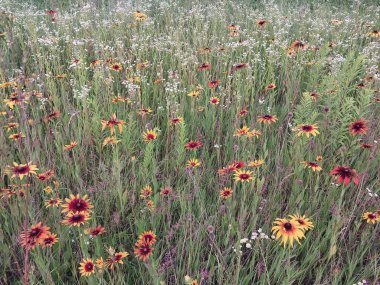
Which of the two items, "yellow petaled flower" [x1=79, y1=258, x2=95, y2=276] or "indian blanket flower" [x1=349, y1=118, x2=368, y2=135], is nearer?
"yellow petaled flower" [x1=79, y1=258, x2=95, y2=276]

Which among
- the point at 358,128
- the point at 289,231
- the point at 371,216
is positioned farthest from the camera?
the point at 358,128

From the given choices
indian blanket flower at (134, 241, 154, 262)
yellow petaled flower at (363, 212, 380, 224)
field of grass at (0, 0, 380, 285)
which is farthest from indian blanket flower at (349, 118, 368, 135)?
indian blanket flower at (134, 241, 154, 262)

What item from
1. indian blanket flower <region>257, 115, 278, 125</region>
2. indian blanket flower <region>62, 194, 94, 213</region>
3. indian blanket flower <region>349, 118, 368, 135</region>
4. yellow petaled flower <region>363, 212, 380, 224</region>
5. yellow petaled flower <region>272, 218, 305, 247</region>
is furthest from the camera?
indian blanket flower <region>257, 115, 278, 125</region>

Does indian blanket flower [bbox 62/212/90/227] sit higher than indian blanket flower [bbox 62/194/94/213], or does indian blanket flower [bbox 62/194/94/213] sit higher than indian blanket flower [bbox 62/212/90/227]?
indian blanket flower [bbox 62/194/94/213]

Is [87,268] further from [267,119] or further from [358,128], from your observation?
[358,128]

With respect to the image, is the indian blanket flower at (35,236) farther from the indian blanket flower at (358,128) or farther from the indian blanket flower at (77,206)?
the indian blanket flower at (358,128)

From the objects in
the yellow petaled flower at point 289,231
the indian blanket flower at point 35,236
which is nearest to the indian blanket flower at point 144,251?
the indian blanket flower at point 35,236

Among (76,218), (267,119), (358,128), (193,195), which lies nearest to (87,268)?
(76,218)

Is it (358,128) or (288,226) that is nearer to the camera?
(288,226)

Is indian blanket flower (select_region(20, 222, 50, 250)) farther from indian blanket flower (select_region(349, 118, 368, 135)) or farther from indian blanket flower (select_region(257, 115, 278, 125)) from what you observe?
indian blanket flower (select_region(349, 118, 368, 135))

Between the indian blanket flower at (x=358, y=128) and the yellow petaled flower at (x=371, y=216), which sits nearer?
the yellow petaled flower at (x=371, y=216)

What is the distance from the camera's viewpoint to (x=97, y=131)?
2.34 meters

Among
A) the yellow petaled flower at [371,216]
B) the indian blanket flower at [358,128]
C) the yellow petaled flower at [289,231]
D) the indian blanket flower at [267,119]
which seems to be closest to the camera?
the yellow petaled flower at [289,231]

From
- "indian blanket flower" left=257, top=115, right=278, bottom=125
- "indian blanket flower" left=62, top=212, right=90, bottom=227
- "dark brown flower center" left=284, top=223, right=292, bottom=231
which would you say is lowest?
"indian blanket flower" left=62, top=212, right=90, bottom=227
